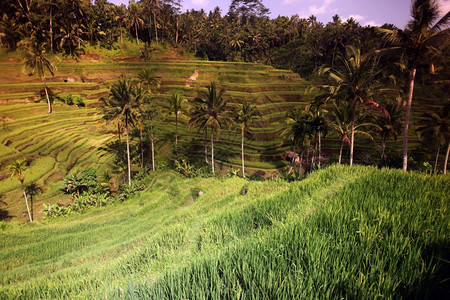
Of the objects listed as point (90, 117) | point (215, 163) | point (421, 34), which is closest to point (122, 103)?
point (215, 163)

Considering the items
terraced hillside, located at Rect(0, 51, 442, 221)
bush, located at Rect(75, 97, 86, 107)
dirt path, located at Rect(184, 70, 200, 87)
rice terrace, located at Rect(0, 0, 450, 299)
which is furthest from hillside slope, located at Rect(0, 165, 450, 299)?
dirt path, located at Rect(184, 70, 200, 87)

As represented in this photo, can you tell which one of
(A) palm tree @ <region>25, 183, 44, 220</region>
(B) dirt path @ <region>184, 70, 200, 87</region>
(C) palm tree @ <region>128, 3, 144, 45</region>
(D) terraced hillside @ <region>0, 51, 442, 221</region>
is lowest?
(A) palm tree @ <region>25, 183, 44, 220</region>

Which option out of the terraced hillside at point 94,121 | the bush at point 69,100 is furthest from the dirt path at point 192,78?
the bush at point 69,100

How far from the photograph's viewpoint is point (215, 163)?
77.9 feet

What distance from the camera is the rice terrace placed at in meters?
2.19

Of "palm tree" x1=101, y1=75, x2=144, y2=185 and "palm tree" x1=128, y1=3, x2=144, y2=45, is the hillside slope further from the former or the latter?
"palm tree" x1=128, y1=3, x2=144, y2=45

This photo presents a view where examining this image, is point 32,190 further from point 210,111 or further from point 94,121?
point 210,111

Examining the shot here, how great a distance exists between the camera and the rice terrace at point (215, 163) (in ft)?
7.20

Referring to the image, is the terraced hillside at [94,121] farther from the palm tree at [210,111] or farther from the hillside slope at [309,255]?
the hillside slope at [309,255]

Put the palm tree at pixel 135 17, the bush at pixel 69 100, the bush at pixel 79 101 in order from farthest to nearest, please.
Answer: the palm tree at pixel 135 17, the bush at pixel 79 101, the bush at pixel 69 100

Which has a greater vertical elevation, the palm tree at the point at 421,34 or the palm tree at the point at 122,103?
the palm tree at the point at 421,34

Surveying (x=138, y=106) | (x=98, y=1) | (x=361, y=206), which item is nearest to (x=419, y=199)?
(x=361, y=206)

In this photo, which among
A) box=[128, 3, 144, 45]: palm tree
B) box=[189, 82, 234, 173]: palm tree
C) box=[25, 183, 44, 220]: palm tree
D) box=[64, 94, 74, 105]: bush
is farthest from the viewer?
box=[128, 3, 144, 45]: palm tree

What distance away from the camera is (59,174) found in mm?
18984
